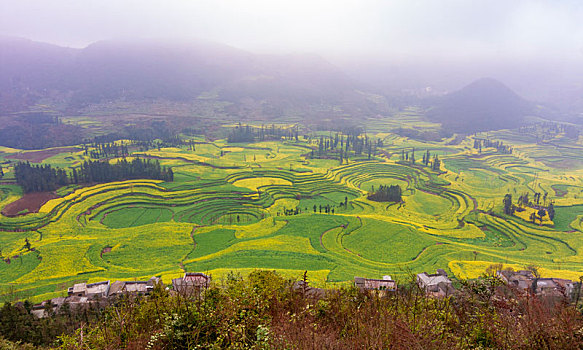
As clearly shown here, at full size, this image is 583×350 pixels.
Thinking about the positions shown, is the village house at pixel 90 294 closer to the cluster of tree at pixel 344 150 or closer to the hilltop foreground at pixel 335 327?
the hilltop foreground at pixel 335 327

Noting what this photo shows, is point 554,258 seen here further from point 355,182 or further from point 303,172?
point 303,172

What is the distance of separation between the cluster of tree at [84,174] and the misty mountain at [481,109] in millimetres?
114562

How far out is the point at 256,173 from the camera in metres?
60.6

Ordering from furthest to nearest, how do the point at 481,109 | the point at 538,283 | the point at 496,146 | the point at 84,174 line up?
1. the point at 481,109
2. the point at 496,146
3. the point at 84,174
4. the point at 538,283

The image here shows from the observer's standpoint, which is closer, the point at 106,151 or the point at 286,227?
the point at 286,227

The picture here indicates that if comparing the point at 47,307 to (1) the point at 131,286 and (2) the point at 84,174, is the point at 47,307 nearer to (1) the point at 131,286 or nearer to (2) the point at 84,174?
(1) the point at 131,286

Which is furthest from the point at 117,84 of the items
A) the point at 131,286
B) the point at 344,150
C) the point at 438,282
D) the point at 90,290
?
the point at 438,282

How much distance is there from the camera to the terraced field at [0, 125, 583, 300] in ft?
92.6

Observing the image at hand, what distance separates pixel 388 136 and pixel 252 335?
11129 centimetres

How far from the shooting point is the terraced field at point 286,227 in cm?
2822

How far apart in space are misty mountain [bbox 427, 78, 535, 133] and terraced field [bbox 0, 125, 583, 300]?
71393mm

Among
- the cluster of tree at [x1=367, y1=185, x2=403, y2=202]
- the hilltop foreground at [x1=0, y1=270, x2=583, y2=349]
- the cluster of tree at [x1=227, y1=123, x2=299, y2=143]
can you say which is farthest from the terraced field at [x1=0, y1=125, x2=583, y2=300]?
the cluster of tree at [x1=227, y1=123, x2=299, y2=143]

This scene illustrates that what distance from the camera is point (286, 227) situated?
3653 cm

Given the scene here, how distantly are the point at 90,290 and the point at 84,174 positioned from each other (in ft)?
115
